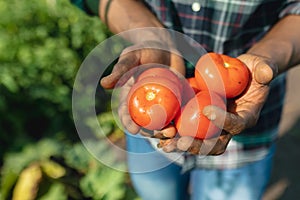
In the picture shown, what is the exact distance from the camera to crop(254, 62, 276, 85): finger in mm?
1260

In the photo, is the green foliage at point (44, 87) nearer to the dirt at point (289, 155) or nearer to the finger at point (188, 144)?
the dirt at point (289, 155)

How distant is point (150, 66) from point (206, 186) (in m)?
0.55

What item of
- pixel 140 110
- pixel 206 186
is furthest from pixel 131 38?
pixel 206 186

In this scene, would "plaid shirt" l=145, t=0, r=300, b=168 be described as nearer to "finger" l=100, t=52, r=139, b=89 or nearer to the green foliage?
"finger" l=100, t=52, r=139, b=89

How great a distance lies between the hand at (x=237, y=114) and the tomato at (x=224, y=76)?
0.02m

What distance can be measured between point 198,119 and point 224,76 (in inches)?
5.7

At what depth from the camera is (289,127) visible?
2986mm

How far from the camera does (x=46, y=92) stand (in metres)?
2.40

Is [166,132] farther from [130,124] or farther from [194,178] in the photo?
[194,178]

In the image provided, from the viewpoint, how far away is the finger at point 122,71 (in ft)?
4.21

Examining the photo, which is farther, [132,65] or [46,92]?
[46,92]

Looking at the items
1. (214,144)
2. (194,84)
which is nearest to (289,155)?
(194,84)

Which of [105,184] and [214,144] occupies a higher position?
[214,144]

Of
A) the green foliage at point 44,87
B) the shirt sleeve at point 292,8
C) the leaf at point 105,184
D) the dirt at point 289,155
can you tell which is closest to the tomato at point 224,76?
the shirt sleeve at point 292,8
